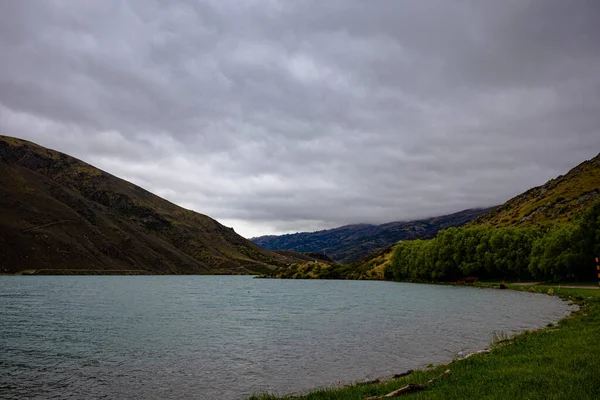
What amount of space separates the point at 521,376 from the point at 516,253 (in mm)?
131987

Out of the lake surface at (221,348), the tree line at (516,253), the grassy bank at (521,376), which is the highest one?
the tree line at (516,253)

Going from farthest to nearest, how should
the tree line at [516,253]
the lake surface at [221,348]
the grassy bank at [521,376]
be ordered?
the tree line at [516,253] < the lake surface at [221,348] < the grassy bank at [521,376]

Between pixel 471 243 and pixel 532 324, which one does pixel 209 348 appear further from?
pixel 471 243

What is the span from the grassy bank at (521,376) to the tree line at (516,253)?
8856 centimetres

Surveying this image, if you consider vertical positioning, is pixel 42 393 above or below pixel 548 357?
below

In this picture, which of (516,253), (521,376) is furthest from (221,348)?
(516,253)

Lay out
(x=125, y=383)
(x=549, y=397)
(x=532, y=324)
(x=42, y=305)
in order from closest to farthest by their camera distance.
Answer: (x=549, y=397) → (x=125, y=383) → (x=532, y=324) → (x=42, y=305)

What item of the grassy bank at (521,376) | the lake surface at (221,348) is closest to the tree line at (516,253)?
the lake surface at (221,348)

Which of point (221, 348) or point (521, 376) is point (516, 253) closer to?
point (221, 348)

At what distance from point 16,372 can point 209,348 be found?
16.3 m

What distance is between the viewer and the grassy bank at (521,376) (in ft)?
56.1

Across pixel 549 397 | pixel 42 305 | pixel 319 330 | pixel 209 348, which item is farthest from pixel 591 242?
pixel 42 305

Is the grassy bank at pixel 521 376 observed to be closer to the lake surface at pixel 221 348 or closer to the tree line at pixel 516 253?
the lake surface at pixel 221 348

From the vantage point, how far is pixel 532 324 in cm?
4919
